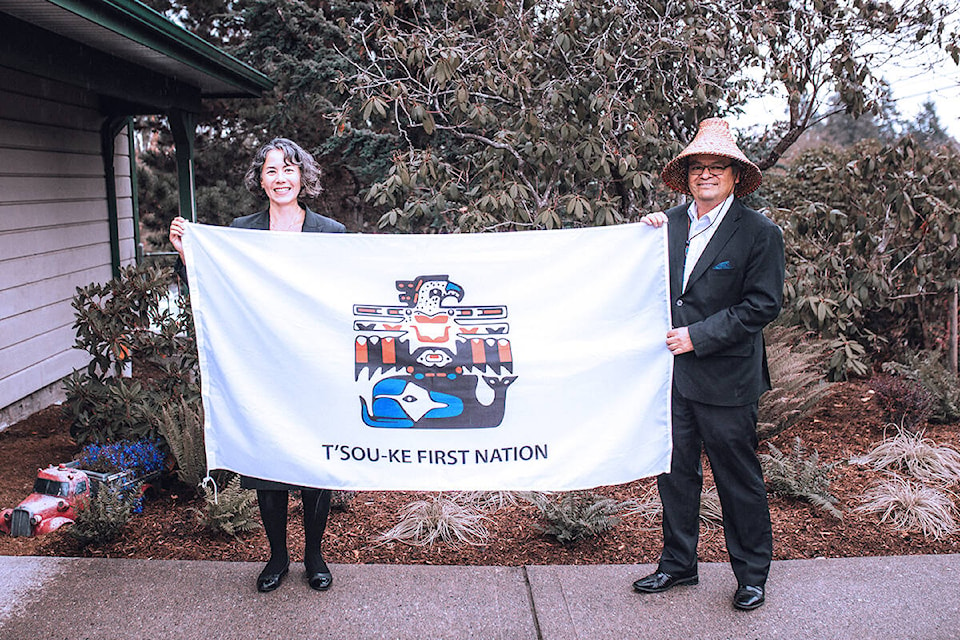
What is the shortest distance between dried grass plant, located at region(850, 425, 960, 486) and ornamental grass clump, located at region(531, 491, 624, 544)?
1907 millimetres

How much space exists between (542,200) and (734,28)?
178 cm

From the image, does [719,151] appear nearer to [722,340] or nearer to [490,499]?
[722,340]

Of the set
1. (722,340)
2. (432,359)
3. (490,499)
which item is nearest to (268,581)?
(432,359)

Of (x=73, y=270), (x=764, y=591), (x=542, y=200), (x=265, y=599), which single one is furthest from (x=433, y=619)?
(x=73, y=270)

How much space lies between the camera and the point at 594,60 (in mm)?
5289

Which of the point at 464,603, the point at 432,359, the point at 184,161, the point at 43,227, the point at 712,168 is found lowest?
the point at 464,603

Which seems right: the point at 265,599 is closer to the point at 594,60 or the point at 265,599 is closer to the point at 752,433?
the point at 752,433

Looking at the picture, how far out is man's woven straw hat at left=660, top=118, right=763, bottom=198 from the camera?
3.21 m

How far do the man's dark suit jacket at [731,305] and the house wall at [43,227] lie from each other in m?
5.09

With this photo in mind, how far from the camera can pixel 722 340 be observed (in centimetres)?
318

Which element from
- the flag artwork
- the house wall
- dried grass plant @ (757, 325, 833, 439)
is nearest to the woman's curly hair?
the flag artwork

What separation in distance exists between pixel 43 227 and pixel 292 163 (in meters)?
4.24

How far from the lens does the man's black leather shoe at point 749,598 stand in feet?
11.1

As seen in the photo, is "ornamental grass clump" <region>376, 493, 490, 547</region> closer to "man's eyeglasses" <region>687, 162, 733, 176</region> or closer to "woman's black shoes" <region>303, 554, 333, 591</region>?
"woman's black shoes" <region>303, 554, 333, 591</region>
